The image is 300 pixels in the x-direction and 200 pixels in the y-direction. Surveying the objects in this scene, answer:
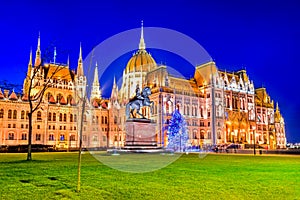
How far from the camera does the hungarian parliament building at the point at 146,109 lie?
3041 inches

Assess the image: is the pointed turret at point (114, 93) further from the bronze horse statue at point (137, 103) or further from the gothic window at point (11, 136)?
the bronze horse statue at point (137, 103)

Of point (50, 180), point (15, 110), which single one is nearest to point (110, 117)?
point (15, 110)

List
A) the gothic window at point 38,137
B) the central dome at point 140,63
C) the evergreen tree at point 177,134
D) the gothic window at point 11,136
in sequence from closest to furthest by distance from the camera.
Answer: the evergreen tree at point 177,134 → the gothic window at point 11,136 → the gothic window at point 38,137 → the central dome at point 140,63

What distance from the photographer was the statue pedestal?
30.5 metres

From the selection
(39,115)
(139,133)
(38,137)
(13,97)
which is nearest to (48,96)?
(39,115)

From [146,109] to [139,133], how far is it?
46432 millimetres

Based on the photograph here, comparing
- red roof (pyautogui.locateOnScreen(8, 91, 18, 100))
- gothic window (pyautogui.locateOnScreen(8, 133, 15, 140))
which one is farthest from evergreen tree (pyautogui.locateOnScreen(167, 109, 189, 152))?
red roof (pyautogui.locateOnScreen(8, 91, 18, 100))

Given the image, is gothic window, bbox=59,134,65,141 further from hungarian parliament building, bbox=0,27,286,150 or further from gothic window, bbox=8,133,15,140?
gothic window, bbox=8,133,15,140

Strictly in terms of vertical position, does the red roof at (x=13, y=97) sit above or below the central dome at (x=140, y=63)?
below

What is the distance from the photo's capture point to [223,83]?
314 feet

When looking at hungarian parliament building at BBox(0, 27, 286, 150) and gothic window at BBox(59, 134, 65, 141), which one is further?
gothic window at BBox(59, 134, 65, 141)

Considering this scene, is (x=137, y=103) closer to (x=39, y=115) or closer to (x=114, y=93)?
(x=39, y=115)

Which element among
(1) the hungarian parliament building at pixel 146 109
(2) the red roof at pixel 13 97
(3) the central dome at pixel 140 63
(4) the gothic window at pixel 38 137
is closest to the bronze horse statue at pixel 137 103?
(1) the hungarian parliament building at pixel 146 109

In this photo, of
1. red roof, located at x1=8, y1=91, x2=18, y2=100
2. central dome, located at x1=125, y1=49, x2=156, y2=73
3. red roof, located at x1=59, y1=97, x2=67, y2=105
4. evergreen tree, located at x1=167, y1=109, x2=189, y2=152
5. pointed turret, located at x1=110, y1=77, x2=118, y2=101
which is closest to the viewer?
evergreen tree, located at x1=167, y1=109, x2=189, y2=152
